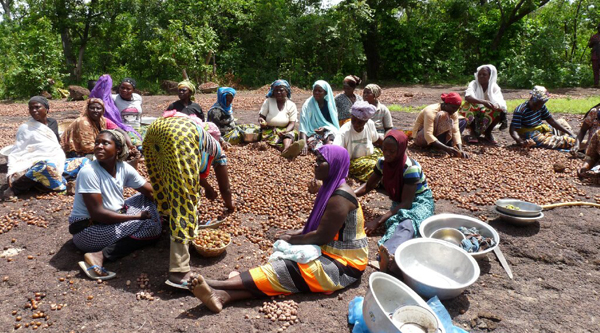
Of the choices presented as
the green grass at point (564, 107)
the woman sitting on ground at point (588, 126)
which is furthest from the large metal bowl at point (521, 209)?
the green grass at point (564, 107)

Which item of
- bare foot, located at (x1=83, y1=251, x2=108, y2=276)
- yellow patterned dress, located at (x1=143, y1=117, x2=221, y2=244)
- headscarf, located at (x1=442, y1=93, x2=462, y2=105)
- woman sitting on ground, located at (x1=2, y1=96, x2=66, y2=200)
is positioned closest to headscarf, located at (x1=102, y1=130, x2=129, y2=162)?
yellow patterned dress, located at (x1=143, y1=117, x2=221, y2=244)

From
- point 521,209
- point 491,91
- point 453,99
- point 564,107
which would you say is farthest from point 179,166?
point 564,107

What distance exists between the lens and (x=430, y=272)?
3066 millimetres

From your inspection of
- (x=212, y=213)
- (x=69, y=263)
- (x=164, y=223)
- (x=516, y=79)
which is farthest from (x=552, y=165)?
(x=516, y=79)

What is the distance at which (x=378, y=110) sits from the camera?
6.03m

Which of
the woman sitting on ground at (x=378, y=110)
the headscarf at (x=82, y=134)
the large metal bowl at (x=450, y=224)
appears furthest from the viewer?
the woman sitting on ground at (x=378, y=110)

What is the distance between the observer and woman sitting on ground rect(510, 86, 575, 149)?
20.3ft

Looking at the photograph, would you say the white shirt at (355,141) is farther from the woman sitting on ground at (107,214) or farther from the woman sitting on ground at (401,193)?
the woman sitting on ground at (107,214)

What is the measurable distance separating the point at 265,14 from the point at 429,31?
21.7 feet

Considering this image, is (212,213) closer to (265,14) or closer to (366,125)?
(366,125)

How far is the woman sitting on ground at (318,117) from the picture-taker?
5.99m

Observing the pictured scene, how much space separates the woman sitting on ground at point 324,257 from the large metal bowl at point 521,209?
178 cm

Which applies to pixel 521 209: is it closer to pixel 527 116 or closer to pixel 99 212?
pixel 527 116

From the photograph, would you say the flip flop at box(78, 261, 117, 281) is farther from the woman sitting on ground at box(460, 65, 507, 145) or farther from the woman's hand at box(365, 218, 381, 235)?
the woman sitting on ground at box(460, 65, 507, 145)
